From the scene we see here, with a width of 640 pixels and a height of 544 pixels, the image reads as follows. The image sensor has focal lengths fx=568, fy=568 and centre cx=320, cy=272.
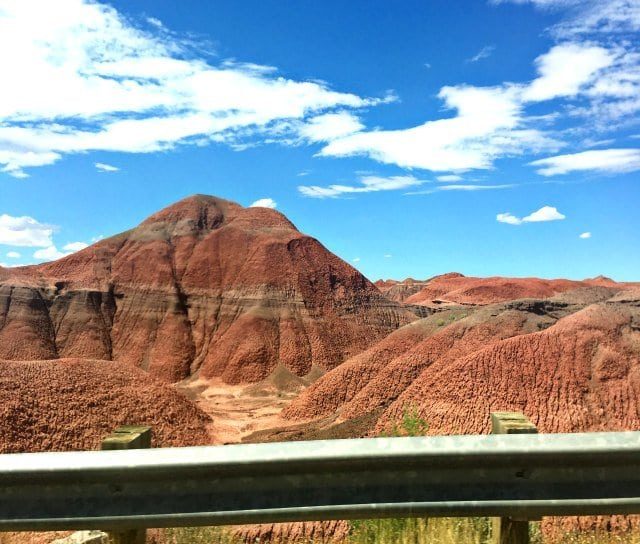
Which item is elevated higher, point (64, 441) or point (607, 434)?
point (607, 434)

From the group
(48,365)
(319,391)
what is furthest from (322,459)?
(319,391)

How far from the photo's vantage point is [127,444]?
137 inches

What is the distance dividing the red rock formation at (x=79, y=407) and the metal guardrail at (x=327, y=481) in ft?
45.1

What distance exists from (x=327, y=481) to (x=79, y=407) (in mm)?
16128

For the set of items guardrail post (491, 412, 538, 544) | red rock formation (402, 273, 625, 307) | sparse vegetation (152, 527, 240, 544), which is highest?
red rock formation (402, 273, 625, 307)

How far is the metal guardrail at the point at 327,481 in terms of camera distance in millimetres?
3137

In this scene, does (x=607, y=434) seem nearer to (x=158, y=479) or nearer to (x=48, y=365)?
(x=158, y=479)

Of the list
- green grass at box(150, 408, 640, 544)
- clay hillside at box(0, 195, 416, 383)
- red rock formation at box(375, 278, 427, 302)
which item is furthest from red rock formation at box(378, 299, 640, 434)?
red rock formation at box(375, 278, 427, 302)

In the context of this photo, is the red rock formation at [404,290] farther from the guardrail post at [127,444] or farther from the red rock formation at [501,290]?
the guardrail post at [127,444]

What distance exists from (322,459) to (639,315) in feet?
53.2

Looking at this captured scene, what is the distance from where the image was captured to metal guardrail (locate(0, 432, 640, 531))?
3137 mm

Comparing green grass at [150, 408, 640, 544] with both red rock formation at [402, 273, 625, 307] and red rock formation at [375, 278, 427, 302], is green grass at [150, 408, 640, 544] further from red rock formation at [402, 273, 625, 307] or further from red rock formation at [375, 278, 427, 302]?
red rock formation at [375, 278, 427, 302]

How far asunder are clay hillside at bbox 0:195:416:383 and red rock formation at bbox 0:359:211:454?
86.5 ft

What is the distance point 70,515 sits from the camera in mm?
3189
